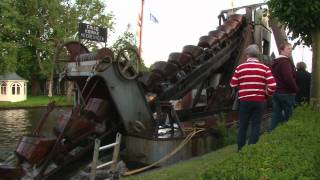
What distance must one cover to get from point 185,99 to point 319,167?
11.5 meters

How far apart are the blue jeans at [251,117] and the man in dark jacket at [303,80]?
4.76 metres

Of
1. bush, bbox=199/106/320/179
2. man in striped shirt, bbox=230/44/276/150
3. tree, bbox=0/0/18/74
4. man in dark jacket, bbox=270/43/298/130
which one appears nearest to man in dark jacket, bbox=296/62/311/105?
man in dark jacket, bbox=270/43/298/130

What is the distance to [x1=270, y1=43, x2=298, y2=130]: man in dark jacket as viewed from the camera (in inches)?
381

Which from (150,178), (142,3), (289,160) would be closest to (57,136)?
(150,178)

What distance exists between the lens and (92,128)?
459 inches

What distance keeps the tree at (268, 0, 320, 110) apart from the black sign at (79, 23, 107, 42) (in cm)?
376

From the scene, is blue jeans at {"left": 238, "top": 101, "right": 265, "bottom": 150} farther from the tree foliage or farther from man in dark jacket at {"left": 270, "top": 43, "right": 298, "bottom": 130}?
the tree foliage

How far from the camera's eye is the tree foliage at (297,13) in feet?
31.9

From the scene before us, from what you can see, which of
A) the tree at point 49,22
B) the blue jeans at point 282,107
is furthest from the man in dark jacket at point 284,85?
the tree at point 49,22

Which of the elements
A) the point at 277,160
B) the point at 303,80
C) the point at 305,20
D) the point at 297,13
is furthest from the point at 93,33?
the point at 277,160

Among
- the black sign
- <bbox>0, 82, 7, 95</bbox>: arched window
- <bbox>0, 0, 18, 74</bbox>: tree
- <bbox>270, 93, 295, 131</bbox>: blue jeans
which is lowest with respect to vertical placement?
<bbox>270, 93, 295, 131</bbox>: blue jeans

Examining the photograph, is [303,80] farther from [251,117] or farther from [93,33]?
[93,33]

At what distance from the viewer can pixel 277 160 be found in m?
4.95

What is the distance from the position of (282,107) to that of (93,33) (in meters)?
4.45
